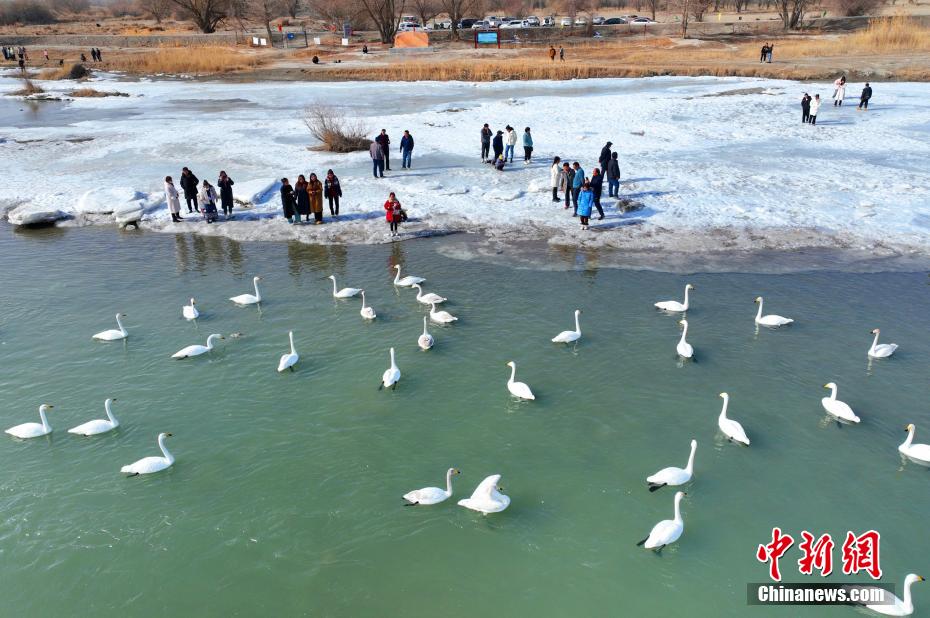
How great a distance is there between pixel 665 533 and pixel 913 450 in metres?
4.60

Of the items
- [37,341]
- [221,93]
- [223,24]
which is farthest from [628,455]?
[223,24]

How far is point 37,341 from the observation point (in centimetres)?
1437

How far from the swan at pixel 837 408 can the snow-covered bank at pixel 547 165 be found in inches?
307

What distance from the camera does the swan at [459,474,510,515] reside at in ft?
30.7

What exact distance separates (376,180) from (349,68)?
3427 cm

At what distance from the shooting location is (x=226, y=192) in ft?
68.5

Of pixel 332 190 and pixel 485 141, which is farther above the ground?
pixel 485 141

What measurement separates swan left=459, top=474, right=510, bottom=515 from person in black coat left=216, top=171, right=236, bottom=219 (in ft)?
48.7

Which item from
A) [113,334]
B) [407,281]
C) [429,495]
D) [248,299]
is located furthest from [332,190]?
[429,495]

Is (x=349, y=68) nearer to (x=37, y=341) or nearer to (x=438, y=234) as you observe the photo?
(x=438, y=234)

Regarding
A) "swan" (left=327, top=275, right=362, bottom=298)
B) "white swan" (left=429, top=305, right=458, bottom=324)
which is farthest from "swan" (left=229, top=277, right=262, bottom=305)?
"white swan" (left=429, top=305, right=458, bottom=324)

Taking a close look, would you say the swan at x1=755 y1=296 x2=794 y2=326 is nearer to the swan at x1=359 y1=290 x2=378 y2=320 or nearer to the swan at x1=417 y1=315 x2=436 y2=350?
the swan at x1=417 y1=315 x2=436 y2=350

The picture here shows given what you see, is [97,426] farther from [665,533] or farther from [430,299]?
[665,533]

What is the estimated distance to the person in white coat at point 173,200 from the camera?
2079 centimetres
